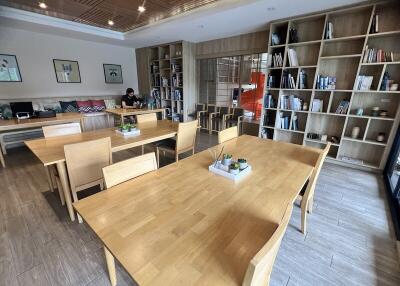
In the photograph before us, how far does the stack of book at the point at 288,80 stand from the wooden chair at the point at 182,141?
1999mm

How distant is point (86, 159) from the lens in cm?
184

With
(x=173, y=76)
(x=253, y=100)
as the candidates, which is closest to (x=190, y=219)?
(x=253, y=100)

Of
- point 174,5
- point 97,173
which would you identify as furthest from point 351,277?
point 174,5

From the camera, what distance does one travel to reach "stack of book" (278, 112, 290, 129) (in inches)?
150

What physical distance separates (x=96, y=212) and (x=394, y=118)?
3.93m

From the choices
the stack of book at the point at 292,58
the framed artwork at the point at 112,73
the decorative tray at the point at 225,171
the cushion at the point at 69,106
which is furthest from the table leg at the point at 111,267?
the framed artwork at the point at 112,73

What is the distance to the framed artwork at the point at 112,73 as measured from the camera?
5879mm

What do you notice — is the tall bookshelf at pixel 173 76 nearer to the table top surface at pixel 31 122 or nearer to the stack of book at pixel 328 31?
the table top surface at pixel 31 122

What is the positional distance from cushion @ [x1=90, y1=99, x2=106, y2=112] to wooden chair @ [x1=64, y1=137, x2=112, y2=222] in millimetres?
4108

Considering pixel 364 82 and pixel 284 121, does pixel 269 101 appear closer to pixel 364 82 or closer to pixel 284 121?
pixel 284 121

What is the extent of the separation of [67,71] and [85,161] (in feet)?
15.3

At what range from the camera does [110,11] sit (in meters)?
3.57

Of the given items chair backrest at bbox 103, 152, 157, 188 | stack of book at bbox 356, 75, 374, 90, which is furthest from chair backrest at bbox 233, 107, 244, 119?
chair backrest at bbox 103, 152, 157, 188

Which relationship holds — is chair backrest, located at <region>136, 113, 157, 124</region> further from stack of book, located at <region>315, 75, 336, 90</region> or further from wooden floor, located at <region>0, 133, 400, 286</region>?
stack of book, located at <region>315, 75, 336, 90</region>
